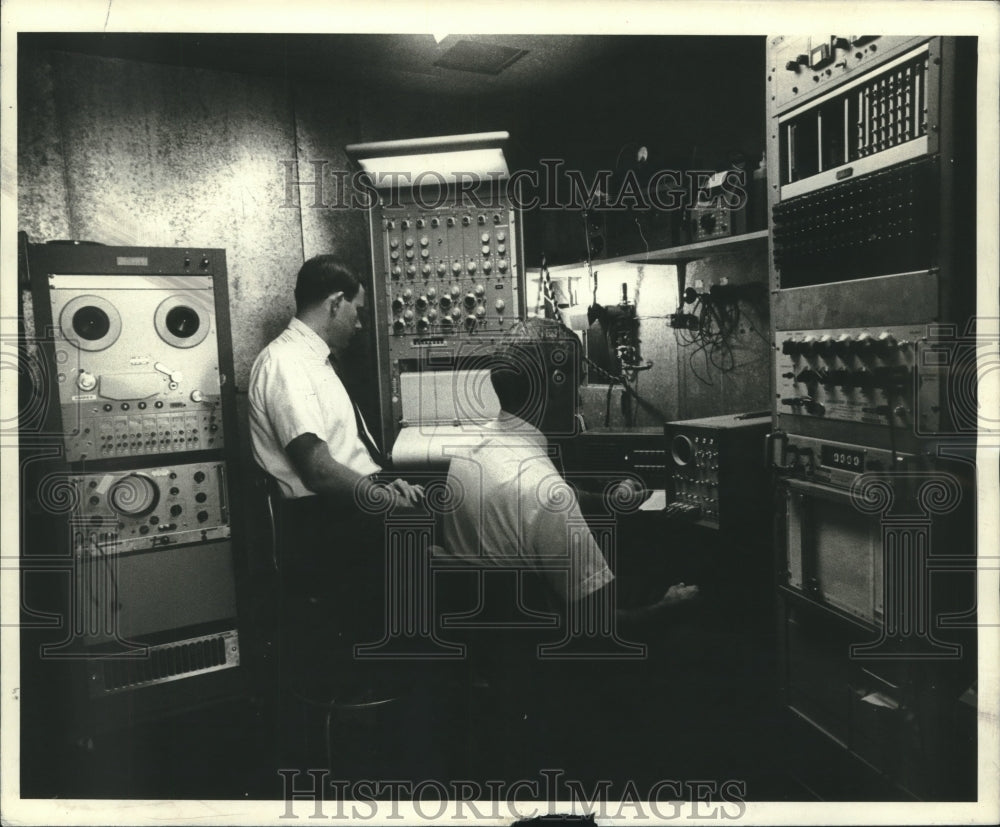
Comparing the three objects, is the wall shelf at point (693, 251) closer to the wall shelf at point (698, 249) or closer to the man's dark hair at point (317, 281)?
the wall shelf at point (698, 249)

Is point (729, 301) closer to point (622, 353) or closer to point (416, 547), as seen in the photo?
point (622, 353)

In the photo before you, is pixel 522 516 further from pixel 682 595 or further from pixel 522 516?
pixel 682 595

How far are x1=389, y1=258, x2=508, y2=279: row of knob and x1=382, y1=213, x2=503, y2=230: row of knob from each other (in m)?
0.13

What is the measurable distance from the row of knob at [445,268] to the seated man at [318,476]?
0.56m

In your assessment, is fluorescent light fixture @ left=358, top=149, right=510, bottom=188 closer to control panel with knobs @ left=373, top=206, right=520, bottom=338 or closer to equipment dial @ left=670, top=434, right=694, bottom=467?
control panel with knobs @ left=373, top=206, right=520, bottom=338

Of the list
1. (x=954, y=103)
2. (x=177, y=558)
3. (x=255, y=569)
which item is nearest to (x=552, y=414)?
(x=954, y=103)

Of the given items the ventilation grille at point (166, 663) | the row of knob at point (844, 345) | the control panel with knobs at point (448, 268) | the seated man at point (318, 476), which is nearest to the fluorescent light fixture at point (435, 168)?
the control panel with knobs at point (448, 268)

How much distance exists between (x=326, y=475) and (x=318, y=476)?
0.10 ft

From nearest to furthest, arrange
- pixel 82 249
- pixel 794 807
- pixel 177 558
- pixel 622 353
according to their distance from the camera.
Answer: pixel 794 807, pixel 82 249, pixel 177 558, pixel 622 353

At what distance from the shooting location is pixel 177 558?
284 centimetres

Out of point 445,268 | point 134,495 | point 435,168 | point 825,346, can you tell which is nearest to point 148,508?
point 134,495

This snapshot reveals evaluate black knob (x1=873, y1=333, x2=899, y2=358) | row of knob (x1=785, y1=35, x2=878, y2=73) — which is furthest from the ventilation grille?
row of knob (x1=785, y1=35, x2=878, y2=73)

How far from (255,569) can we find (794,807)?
108 inches

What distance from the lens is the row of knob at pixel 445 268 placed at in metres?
3.23
